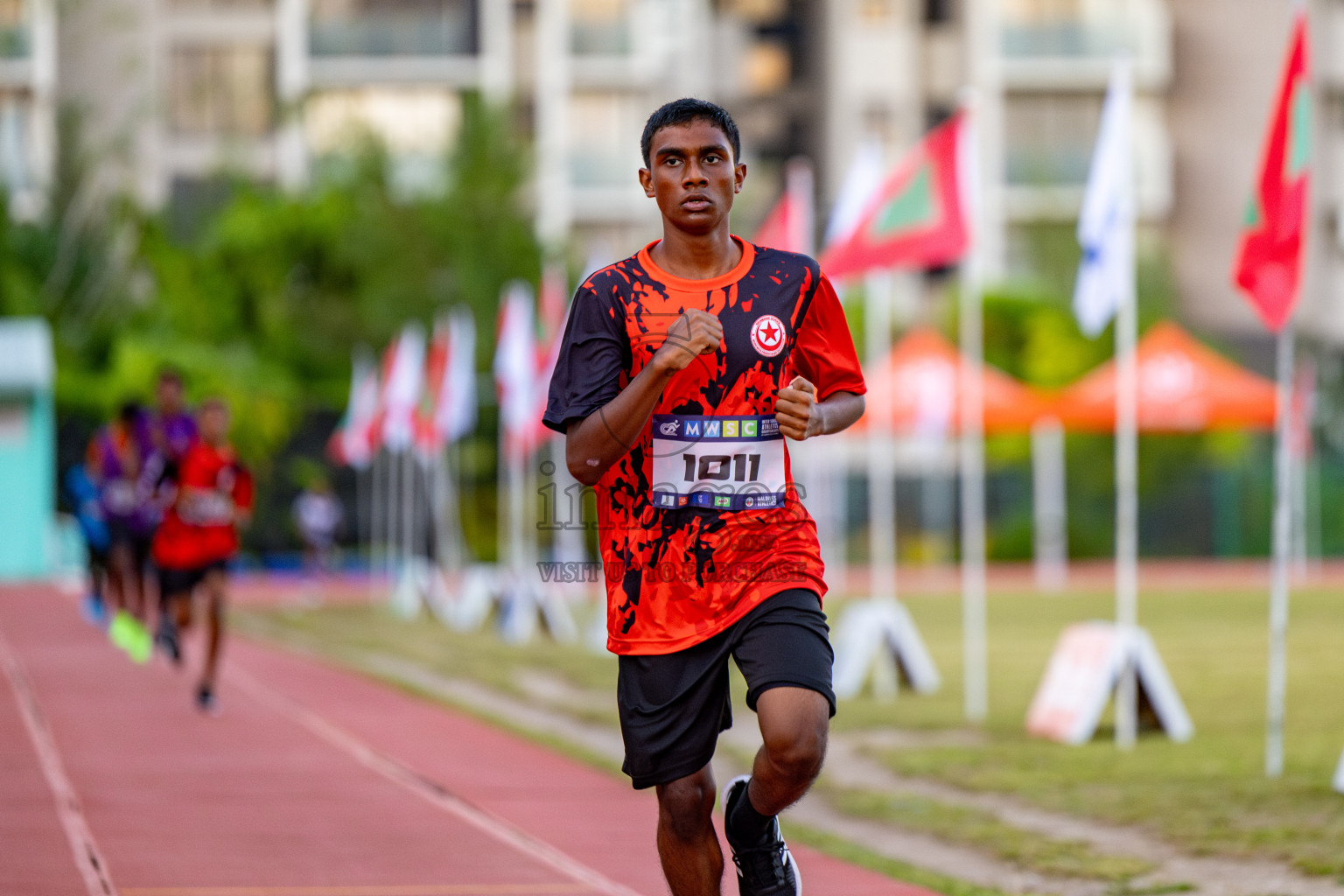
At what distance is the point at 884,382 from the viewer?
101ft

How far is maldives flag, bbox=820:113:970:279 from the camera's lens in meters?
15.0

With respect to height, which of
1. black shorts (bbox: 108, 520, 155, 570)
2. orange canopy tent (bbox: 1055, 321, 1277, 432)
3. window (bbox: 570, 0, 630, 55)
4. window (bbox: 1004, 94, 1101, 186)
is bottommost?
black shorts (bbox: 108, 520, 155, 570)

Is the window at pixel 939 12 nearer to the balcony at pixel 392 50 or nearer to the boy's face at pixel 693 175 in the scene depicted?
the balcony at pixel 392 50

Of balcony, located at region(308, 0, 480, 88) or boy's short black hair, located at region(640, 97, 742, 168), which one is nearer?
boy's short black hair, located at region(640, 97, 742, 168)

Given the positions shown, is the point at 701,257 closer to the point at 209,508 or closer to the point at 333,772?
the point at 333,772

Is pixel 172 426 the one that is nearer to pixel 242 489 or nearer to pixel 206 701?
pixel 242 489

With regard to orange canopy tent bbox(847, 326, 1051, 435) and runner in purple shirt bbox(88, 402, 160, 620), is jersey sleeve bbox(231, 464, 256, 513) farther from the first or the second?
orange canopy tent bbox(847, 326, 1051, 435)

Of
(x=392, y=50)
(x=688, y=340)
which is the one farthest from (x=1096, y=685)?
(x=392, y=50)

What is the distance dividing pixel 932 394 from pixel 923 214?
16.3 m

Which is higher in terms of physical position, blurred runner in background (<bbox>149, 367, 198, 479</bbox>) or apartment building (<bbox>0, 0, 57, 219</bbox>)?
apartment building (<bbox>0, 0, 57, 219</bbox>)

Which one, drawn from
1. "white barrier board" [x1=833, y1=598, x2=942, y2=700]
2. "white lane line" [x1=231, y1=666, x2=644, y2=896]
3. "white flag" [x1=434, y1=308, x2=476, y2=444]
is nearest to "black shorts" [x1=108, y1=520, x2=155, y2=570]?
"white lane line" [x1=231, y1=666, x2=644, y2=896]

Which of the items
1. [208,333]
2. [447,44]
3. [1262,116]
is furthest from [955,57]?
[208,333]

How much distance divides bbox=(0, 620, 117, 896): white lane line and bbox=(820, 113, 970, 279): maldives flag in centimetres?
657

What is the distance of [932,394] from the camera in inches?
1235
